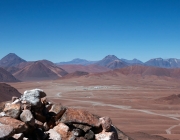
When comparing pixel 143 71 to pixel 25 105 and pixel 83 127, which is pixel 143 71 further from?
pixel 25 105

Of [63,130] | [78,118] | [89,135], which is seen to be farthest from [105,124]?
[63,130]

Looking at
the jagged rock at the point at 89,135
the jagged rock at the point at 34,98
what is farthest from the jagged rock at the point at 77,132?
the jagged rock at the point at 34,98

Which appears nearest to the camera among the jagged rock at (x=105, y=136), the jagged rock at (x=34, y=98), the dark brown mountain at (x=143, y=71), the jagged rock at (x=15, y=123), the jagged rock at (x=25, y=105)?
the jagged rock at (x=15, y=123)

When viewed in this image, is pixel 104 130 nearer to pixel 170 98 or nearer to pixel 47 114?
pixel 47 114

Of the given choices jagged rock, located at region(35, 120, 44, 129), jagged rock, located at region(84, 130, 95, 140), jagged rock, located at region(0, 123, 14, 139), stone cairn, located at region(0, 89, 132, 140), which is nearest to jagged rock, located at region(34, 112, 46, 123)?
stone cairn, located at region(0, 89, 132, 140)

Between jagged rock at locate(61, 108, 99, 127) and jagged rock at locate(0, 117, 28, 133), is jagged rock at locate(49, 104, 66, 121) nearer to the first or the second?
jagged rock at locate(61, 108, 99, 127)

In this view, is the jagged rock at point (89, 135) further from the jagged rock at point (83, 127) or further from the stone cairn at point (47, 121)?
the jagged rock at point (83, 127)

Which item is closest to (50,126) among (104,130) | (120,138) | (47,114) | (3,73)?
(47,114)

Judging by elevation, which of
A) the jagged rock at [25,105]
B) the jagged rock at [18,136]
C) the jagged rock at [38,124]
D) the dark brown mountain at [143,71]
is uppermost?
the dark brown mountain at [143,71]
